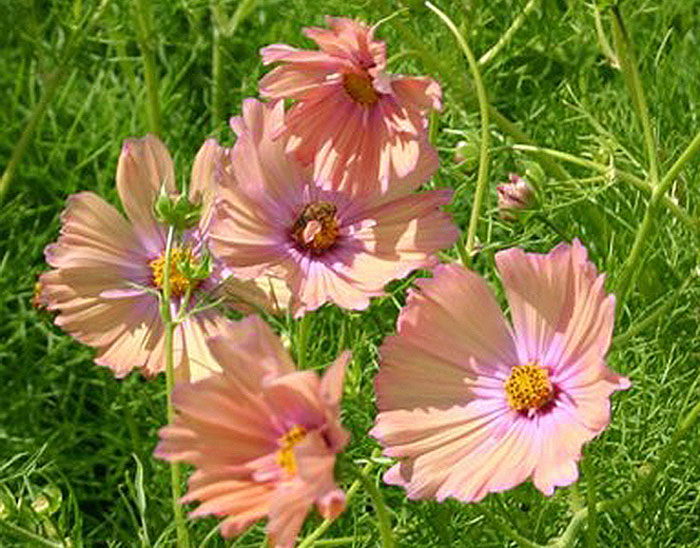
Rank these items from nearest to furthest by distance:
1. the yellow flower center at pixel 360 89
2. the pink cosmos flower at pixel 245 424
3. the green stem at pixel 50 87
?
the pink cosmos flower at pixel 245 424 → the yellow flower center at pixel 360 89 → the green stem at pixel 50 87

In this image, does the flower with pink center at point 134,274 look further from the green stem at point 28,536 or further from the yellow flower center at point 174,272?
the green stem at point 28,536

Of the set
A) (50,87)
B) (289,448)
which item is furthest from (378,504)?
(50,87)

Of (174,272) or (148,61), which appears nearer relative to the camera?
(174,272)

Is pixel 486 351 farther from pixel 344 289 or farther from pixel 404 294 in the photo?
pixel 404 294

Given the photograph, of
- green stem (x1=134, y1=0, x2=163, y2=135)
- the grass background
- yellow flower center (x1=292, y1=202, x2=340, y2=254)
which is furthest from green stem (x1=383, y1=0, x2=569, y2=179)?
green stem (x1=134, y1=0, x2=163, y2=135)

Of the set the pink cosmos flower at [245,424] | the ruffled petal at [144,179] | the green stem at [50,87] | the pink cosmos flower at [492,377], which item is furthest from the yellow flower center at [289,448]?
the green stem at [50,87]

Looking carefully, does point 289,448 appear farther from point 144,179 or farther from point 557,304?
point 144,179

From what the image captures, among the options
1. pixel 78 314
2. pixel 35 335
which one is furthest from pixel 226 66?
pixel 78 314
